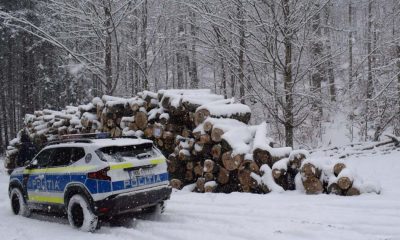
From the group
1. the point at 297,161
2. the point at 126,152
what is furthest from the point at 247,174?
the point at 126,152

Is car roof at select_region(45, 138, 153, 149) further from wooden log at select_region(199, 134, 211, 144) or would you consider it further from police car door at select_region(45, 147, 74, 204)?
wooden log at select_region(199, 134, 211, 144)

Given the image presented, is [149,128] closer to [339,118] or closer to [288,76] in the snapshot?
[288,76]

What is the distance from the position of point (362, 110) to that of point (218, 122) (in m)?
10.6

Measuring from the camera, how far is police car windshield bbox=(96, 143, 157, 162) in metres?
7.33

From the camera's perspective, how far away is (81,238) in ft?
22.8

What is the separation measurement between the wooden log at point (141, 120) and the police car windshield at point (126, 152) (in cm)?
355

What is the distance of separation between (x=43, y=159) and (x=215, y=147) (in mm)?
3913

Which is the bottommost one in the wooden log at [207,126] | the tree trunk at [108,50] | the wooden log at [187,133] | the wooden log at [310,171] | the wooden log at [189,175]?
the wooden log at [189,175]

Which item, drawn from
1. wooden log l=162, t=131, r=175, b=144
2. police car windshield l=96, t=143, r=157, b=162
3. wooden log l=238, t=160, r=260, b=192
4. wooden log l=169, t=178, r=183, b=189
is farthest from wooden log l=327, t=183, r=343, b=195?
wooden log l=162, t=131, r=175, b=144

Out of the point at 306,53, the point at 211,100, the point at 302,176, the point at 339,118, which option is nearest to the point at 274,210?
the point at 302,176

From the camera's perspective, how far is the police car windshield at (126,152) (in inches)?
289

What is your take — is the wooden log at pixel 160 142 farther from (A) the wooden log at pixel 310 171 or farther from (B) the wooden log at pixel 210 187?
(A) the wooden log at pixel 310 171

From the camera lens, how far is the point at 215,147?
9789 millimetres

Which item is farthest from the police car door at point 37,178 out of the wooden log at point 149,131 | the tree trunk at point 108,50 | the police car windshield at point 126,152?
the tree trunk at point 108,50
